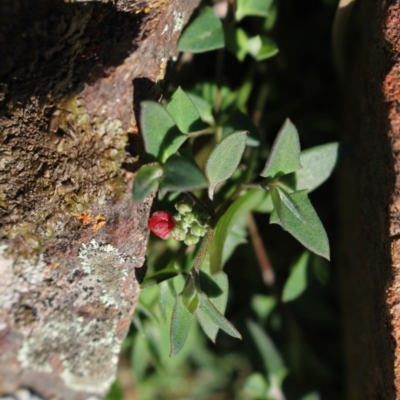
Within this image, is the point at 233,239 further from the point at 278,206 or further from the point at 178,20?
the point at 178,20

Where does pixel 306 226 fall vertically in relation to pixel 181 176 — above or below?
below

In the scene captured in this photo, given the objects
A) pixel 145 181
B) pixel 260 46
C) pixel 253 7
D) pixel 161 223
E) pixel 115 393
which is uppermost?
pixel 253 7

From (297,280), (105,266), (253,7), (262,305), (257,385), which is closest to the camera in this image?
Answer: (105,266)

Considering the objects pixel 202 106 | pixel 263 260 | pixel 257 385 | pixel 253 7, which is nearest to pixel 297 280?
pixel 263 260

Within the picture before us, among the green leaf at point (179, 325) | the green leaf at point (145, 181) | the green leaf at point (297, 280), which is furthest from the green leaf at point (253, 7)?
the green leaf at point (179, 325)

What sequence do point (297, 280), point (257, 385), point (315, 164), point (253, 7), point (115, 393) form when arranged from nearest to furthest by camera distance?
1. point (315, 164)
2. point (253, 7)
3. point (297, 280)
4. point (257, 385)
5. point (115, 393)

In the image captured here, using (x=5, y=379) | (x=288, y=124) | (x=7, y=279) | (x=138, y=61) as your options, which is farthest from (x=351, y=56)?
(x=5, y=379)

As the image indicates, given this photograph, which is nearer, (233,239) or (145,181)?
(145,181)
